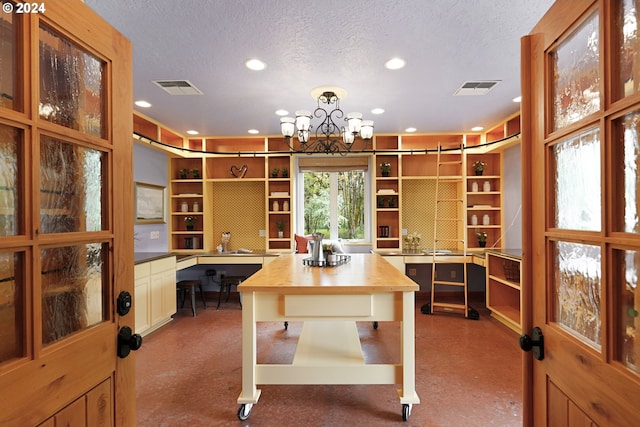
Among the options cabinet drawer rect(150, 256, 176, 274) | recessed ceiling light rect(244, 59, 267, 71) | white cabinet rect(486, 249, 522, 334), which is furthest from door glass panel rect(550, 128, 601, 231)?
cabinet drawer rect(150, 256, 176, 274)

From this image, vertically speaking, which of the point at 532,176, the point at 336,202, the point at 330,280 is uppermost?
the point at 336,202

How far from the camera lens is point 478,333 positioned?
143 inches

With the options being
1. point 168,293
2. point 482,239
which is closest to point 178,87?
point 168,293

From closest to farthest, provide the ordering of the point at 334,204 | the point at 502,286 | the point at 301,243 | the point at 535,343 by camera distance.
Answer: the point at 535,343 < the point at 502,286 < the point at 301,243 < the point at 334,204

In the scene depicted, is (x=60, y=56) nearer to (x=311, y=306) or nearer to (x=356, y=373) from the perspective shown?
(x=311, y=306)

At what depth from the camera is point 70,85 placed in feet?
2.94

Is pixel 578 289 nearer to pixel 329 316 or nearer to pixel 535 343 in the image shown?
pixel 535 343

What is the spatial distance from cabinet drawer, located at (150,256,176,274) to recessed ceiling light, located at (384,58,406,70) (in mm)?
3313

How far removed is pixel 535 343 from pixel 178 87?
3509mm

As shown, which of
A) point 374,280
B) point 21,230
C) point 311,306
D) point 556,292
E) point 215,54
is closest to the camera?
point 21,230

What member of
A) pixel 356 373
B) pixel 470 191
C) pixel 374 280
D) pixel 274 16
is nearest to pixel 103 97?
pixel 274 16

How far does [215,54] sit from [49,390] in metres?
2.50

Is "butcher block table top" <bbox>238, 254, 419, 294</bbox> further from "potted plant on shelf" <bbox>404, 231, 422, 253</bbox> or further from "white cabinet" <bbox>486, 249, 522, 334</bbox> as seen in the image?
"potted plant on shelf" <bbox>404, 231, 422, 253</bbox>

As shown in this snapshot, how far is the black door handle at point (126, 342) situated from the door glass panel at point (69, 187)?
0.35 m
